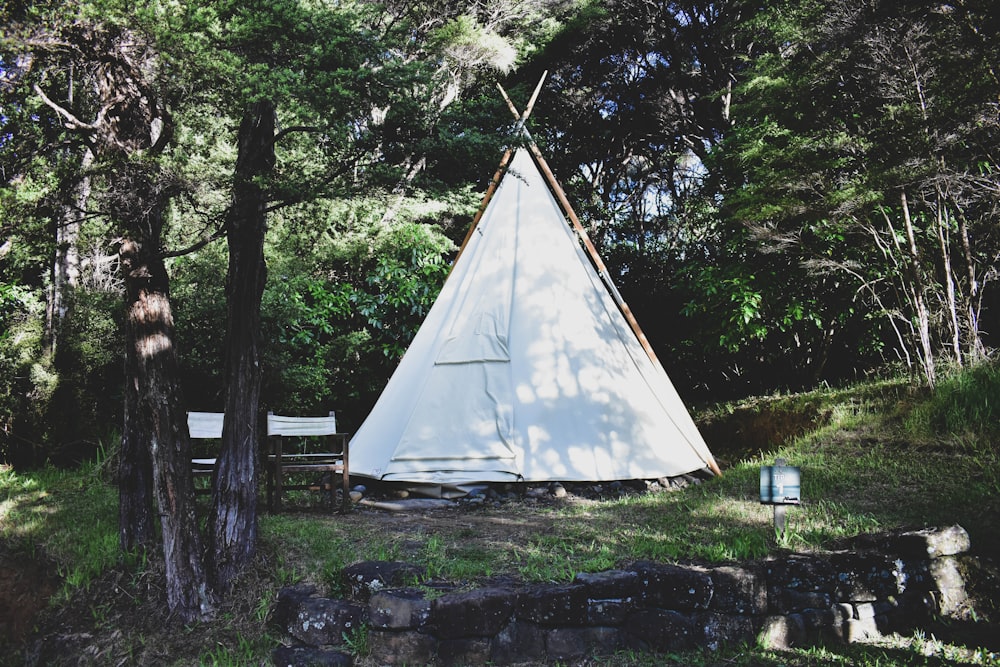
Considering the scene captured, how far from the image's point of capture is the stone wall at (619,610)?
11.4ft

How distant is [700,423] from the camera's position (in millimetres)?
9742

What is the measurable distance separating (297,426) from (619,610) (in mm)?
3312

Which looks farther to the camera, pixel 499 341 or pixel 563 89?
pixel 563 89

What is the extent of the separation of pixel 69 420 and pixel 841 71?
29.8 feet

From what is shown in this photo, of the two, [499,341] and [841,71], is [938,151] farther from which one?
[499,341]

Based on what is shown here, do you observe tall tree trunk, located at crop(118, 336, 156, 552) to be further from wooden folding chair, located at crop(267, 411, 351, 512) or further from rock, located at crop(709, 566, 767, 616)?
rock, located at crop(709, 566, 767, 616)

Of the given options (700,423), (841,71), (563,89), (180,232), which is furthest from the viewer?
(563,89)

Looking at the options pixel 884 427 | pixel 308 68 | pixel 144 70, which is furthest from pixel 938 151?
pixel 144 70

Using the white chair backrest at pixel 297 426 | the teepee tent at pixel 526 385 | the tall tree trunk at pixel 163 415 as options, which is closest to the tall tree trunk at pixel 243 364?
the tall tree trunk at pixel 163 415

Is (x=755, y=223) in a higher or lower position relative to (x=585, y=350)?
higher

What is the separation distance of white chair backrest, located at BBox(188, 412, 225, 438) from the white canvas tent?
57.2 inches

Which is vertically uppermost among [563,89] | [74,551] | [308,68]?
[563,89]

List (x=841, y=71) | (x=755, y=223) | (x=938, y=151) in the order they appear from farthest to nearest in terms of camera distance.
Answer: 1. (x=755, y=223)
2. (x=841, y=71)
3. (x=938, y=151)

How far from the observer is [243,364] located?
4.30 metres
